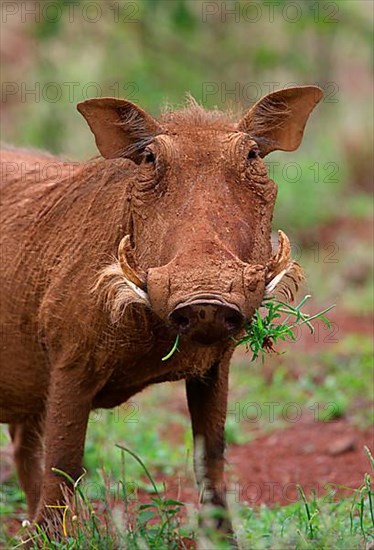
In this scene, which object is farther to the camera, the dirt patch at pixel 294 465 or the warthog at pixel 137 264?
the dirt patch at pixel 294 465

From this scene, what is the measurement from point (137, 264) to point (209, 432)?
102 cm

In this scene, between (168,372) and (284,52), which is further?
(284,52)

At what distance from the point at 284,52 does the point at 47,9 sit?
121 inches

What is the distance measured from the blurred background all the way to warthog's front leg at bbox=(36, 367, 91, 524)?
334cm

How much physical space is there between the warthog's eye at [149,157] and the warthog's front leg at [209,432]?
996 mm

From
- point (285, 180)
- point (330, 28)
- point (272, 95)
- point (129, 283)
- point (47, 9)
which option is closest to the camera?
point (129, 283)

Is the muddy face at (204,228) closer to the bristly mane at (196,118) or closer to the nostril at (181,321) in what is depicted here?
the nostril at (181,321)

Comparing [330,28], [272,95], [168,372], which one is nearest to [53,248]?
[168,372]

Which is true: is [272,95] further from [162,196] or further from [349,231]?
[349,231]

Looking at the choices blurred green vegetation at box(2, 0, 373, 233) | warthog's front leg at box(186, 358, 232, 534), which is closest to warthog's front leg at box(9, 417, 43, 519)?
warthog's front leg at box(186, 358, 232, 534)

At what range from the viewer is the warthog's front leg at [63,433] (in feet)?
13.5

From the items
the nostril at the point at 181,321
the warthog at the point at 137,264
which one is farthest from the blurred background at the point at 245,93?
the nostril at the point at 181,321

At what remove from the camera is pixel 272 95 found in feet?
13.3

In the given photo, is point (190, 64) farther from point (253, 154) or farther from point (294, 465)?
point (253, 154)
